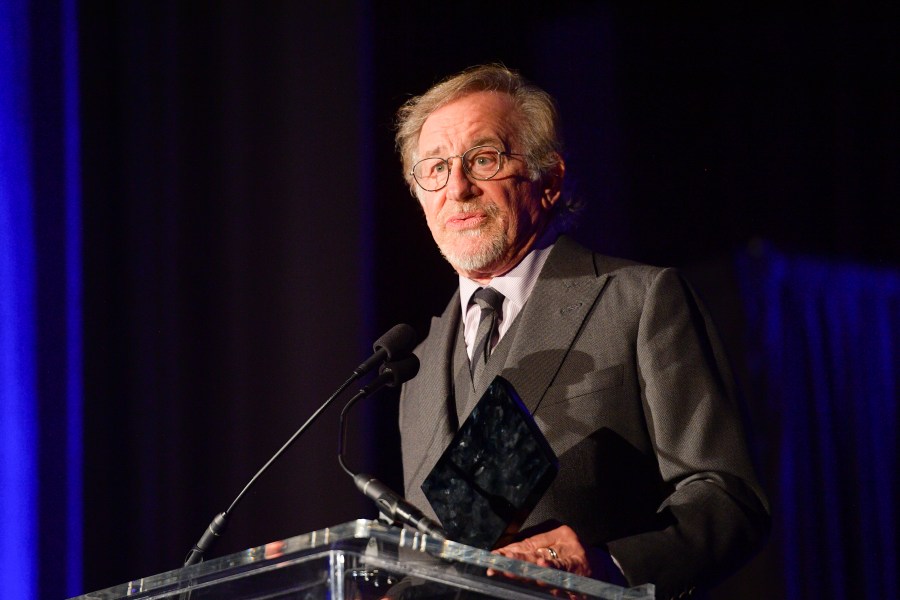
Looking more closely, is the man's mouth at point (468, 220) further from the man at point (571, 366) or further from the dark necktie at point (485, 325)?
the dark necktie at point (485, 325)

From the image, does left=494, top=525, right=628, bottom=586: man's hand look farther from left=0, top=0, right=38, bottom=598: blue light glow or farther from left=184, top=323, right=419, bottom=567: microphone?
left=0, top=0, right=38, bottom=598: blue light glow

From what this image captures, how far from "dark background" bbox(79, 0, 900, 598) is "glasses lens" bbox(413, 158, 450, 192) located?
1051 mm

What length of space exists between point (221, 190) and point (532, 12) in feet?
4.70

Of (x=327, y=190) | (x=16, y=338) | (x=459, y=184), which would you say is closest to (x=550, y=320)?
(x=459, y=184)

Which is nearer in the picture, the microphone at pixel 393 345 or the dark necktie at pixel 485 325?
the microphone at pixel 393 345

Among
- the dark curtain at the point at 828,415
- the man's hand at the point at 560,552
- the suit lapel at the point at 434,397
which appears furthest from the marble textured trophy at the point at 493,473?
the dark curtain at the point at 828,415

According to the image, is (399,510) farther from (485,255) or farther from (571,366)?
(485,255)

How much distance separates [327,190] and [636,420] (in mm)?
1891

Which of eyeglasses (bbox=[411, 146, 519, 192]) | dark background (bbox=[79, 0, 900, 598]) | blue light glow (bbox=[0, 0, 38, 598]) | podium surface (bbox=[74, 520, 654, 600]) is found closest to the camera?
podium surface (bbox=[74, 520, 654, 600])

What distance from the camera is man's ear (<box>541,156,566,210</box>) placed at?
248cm

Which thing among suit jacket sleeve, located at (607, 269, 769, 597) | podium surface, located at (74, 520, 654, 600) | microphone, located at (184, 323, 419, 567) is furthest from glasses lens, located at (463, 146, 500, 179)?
podium surface, located at (74, 520, 654, 600)

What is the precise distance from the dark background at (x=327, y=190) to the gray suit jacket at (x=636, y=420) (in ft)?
3.82

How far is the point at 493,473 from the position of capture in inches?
57.1

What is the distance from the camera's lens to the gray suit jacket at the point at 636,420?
1.80 meters
